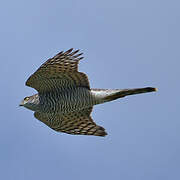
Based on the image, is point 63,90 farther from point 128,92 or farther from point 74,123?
point 128,92

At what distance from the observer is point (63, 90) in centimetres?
1553

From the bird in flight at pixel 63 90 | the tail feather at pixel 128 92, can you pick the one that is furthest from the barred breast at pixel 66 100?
the tail feather at pixel 128 92

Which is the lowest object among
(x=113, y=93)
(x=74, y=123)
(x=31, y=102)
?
(x=74, y=123)

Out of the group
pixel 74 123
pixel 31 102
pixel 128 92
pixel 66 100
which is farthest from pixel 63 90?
pixel 128 92

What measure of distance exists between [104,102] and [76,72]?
1227mm

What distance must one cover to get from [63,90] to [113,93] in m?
1.59

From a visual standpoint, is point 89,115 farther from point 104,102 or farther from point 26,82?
point 26,82

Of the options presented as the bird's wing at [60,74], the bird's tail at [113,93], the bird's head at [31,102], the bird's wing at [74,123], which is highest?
the bird's wing at [60,74]

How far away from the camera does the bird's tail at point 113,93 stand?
48.6 ft

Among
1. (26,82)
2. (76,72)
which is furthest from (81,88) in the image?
(26,82)

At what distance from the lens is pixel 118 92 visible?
14.9 m

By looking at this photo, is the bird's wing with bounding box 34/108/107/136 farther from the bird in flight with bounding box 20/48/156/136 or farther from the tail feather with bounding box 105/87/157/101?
the tail feather with bounding box 105/87/157/101

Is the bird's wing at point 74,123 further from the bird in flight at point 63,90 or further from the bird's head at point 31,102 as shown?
the bird's head at point 31,102

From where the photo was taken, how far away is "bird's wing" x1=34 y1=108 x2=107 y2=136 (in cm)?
1644
